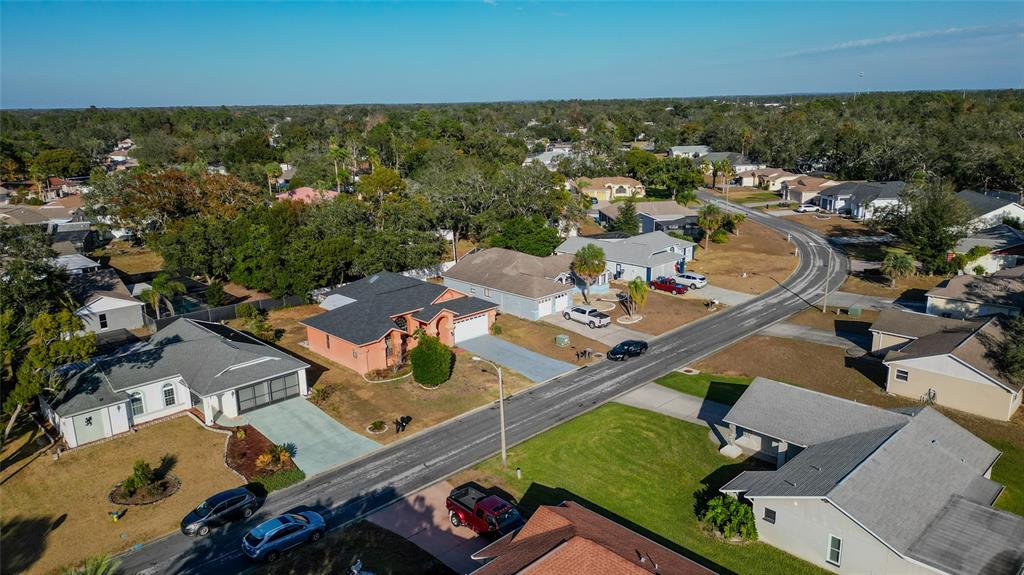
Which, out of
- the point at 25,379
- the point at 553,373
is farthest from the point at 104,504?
the point at 553,373

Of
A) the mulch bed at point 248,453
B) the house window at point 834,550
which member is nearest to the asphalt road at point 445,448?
the mulch bed at point 248,453

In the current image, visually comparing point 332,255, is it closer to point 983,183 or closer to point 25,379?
point 25,379

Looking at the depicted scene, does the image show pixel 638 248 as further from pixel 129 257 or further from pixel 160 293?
pixel 129 257

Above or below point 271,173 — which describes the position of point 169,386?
below

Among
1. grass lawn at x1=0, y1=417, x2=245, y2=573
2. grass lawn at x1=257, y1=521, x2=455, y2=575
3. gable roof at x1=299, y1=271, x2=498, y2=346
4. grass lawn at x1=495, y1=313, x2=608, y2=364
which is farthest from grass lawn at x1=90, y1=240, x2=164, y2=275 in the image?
grass lawn at x1=257, y1=521, x2=455, y2=575

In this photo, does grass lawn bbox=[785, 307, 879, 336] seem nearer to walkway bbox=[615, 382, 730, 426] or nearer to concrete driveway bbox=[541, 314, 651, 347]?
concrete driveway bbox=[541, 314, 651, 347]

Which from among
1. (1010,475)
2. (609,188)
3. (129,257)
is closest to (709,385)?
(1010,475)
